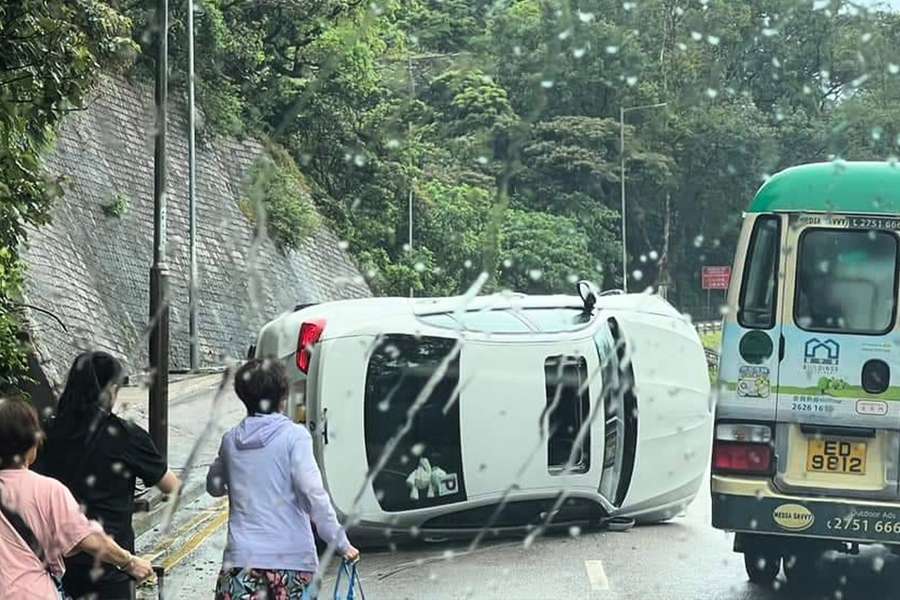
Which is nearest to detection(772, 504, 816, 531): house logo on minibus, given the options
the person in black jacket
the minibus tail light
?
the minibus tail light

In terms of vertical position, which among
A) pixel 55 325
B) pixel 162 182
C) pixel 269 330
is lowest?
pixel 55 325

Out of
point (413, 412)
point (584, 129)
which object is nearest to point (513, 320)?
point (413, 412)

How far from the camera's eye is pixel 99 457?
4047 mm

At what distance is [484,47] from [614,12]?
2901 mm

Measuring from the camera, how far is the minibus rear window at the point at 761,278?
19.7ft

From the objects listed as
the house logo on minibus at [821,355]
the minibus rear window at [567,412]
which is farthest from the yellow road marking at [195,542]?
the house logo on minibus at [821,355]

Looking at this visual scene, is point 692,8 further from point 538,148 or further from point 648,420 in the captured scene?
point 648,420

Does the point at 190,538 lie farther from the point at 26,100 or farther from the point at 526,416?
the point at 26,100

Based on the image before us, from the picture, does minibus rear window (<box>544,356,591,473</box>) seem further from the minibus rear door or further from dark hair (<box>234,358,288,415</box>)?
dark hair (<box>234,358,288,415</box>)

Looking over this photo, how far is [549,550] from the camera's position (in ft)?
25.7

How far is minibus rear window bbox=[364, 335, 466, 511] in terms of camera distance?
7.30 metres

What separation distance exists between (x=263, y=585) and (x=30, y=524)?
84cm

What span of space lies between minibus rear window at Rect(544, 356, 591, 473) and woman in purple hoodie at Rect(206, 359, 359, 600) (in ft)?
11.0

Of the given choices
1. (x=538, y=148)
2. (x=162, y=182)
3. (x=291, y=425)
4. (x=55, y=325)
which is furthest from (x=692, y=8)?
(x=291, y=425)
